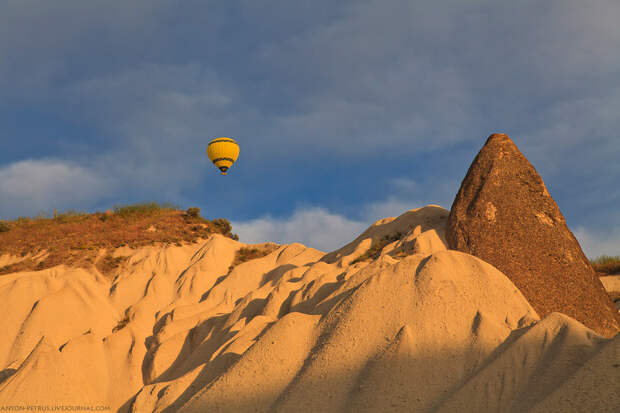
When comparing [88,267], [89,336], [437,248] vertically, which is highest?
[88,267]

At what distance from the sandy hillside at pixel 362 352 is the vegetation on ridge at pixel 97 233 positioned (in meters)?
8.82

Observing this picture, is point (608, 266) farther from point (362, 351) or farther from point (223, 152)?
point (223, 152)

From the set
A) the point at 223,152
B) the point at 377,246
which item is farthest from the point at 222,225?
the point at 377,246

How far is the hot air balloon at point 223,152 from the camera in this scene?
1681 inches

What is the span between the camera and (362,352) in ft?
35.7

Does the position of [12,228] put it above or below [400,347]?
above

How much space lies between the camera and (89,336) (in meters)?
17.6

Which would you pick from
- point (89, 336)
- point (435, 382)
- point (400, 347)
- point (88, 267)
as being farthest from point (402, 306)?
point (88, 267)

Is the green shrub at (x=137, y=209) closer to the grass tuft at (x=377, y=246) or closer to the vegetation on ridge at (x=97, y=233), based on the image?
the vegetation on ridge at (x=97, y=233)

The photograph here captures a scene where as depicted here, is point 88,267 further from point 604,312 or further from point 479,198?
point 604,312

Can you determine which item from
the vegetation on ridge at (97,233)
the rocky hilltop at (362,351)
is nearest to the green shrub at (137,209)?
the vegetation on ridge at (97,233)

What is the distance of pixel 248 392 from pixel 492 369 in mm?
4827

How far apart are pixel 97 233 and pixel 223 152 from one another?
44.6 feet

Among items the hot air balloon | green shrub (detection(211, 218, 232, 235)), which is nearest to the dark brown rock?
green shrub (detection(211, 218, 232, 235))
